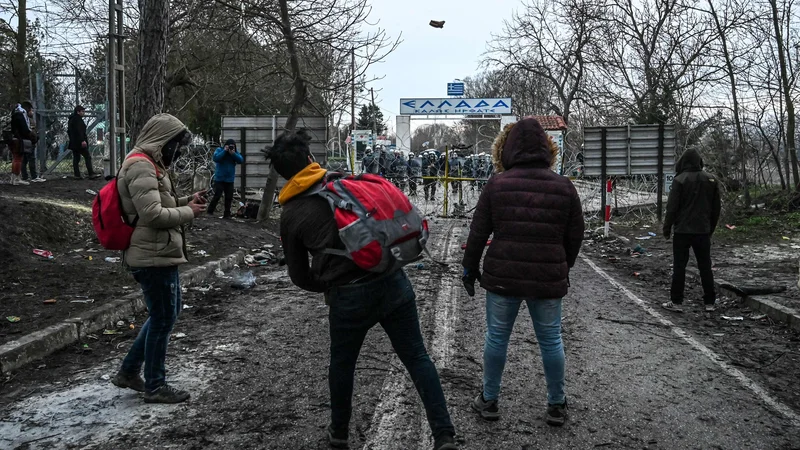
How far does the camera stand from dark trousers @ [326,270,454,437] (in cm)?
345

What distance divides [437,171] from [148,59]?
39.2 ft

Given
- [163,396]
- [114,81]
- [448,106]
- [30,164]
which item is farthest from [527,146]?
[448,106]

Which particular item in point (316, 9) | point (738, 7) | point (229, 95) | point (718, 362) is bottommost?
point (718, 362)

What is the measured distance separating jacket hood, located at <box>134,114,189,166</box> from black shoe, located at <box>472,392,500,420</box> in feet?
8.53

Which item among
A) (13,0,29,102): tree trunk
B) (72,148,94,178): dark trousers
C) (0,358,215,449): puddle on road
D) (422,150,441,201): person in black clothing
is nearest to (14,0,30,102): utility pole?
(13,0,29,102): tree trunk

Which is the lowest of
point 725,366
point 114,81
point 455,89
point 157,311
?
point 725,366

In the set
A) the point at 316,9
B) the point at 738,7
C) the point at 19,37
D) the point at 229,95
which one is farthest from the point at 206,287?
the point at 19,37

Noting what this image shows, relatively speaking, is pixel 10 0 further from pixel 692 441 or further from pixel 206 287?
pixel 692 441

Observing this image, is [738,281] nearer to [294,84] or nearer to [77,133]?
[294,84]

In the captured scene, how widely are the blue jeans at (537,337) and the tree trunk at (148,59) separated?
7.38 meters

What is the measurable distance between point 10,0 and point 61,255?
54.1 ft

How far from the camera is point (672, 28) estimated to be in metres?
24.0

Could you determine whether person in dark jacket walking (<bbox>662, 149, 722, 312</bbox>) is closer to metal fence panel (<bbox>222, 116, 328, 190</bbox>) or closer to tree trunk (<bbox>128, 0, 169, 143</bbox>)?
tree trunk (<bbox>128, 0, 169, 143</bbox>)

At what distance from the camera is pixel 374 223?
131 inches
